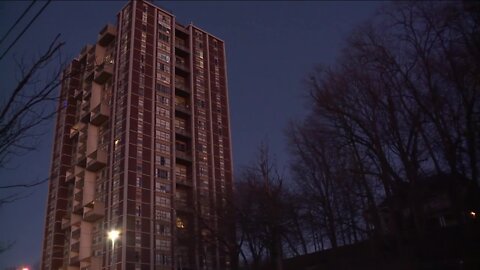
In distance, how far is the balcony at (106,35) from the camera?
72.9 meters

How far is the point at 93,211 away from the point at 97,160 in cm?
678

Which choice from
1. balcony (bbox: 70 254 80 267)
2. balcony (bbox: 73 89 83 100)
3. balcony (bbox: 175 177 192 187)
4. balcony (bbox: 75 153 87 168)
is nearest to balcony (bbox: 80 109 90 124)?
balcony (bbox: 73 89 83 100)

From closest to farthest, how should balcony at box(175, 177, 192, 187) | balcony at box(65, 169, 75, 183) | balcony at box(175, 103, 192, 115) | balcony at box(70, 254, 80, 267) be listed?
balcony at box(70, 254, 80, 267)
balcony at box(175, 177, 192, 187)
balcony at box(175, 103, 192, 115)
balcony at box(65, 169, 75, 183)

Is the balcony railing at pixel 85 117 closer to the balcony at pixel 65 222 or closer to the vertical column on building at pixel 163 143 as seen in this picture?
the vertical column on building at pixel 163 143

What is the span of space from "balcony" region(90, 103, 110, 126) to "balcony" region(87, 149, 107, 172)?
5280mm

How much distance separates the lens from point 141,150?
61406 millimetres

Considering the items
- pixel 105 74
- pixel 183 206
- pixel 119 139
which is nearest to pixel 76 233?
pixel 119 139

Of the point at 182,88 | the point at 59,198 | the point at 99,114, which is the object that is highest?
the point at 182,88

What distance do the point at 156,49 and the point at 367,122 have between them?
48998mm

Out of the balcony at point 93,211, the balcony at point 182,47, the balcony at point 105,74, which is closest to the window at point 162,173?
the balcony at point 93,211

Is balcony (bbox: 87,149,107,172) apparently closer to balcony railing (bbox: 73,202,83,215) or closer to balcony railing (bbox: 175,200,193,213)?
balcony railing (bbox: 73,202,83,215)

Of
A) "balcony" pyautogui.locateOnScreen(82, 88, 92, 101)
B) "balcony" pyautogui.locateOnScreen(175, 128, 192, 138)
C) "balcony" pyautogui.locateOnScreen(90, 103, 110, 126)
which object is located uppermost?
"balcony" pyautogui.locateOnScreen(82, 88, 92, 101)

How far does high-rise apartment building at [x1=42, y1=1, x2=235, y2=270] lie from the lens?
187ft

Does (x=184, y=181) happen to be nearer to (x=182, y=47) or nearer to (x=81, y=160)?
(x=81, y=160)
